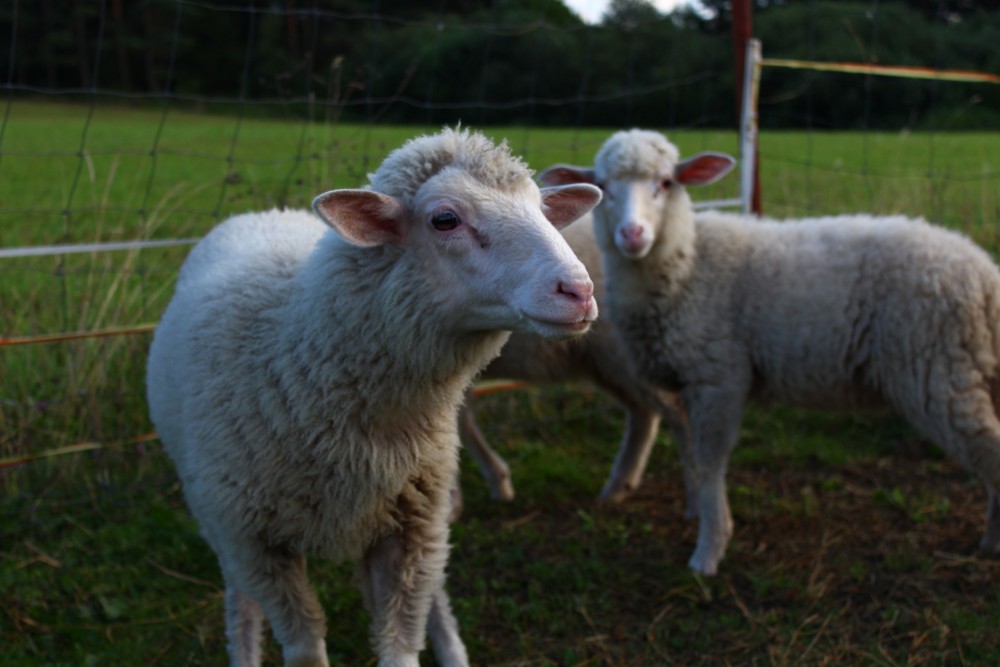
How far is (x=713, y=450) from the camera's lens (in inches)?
Result: 151

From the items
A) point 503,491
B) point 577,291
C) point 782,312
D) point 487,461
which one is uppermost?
point 577,291

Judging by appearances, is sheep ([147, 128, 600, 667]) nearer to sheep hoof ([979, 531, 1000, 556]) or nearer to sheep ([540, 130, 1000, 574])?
sheep ([540, 130, 1000, 574])

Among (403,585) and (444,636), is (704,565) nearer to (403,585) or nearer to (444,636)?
(444,636)

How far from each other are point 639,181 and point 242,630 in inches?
90.6

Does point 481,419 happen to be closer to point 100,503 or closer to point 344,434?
point 100,503

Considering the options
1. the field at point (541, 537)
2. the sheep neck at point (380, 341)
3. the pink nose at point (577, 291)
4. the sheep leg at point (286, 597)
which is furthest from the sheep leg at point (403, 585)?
the pink nose at point (577, 291)

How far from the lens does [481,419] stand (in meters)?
5.14

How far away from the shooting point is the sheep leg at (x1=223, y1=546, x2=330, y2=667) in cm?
242

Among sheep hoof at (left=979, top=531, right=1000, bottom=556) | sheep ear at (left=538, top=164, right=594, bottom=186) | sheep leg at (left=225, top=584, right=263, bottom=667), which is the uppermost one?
sheep ear at (left=538, top=164, right=594, bottom=186)

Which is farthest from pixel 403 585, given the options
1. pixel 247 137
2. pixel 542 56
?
pixel 247 137

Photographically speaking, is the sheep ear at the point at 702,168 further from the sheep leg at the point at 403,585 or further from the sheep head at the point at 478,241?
the sheep leg at the point at 403,585

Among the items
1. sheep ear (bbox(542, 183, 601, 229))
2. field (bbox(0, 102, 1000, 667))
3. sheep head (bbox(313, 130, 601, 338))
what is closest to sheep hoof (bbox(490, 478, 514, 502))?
field (bbox(0, 102, 1000, 667))

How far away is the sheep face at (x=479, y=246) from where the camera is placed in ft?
6.48

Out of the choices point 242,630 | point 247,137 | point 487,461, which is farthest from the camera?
point 247,137
